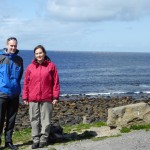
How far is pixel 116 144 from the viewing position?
9578 mm

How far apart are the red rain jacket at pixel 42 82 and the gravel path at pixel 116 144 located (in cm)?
134

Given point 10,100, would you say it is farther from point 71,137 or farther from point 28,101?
point 71,137

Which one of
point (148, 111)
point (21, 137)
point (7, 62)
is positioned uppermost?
point (7, 62)

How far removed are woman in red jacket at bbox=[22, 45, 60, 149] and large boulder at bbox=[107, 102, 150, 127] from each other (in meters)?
3.01

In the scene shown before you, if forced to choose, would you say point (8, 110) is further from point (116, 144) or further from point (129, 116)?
point (129, 116)

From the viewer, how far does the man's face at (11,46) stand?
9.30 meters

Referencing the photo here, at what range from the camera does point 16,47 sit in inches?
373

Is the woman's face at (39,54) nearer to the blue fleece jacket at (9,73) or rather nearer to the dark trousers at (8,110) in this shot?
the blue fleece jacket at (9,73)

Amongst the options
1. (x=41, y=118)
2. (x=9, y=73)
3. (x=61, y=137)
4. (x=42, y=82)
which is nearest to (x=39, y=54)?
(x=42, y=82)

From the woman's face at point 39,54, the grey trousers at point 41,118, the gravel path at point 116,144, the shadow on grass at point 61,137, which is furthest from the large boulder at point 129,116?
the woman's face at point 39,54

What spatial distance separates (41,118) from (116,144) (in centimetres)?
203

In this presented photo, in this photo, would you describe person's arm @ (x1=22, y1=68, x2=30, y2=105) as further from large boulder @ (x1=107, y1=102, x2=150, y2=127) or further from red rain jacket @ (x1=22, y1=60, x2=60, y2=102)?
large boulder @ (x1=107, y1=102, x2=150, y2=127)

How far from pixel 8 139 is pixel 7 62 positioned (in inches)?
80.5

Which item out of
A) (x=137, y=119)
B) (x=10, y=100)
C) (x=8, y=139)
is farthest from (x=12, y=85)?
(x=137, y=119)
